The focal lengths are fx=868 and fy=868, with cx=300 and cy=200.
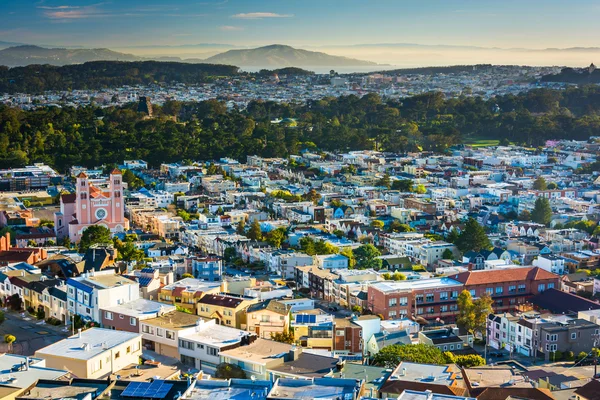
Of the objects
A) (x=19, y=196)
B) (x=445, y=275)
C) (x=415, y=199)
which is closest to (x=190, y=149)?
(x=19, y=196)

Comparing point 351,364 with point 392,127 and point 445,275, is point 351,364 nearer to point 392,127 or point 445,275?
point 445,275

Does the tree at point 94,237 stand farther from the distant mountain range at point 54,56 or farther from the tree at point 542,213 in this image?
the distant mountain range at point 54,56

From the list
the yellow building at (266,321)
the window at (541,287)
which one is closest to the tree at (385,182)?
the window at (541,287)

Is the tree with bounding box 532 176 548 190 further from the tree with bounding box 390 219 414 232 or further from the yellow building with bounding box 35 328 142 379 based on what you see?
the yellow building with bounding box 35 328 142 379

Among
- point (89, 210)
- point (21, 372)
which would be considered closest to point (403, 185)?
point (89, 210)

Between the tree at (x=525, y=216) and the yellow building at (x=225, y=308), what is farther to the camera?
the tree at (x=525, y=216)

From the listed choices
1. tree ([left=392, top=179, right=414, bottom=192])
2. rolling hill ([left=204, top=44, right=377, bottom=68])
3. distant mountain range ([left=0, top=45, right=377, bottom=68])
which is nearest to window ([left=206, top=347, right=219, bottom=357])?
tree ([left=392, top=179, right=414, bottom=192])
